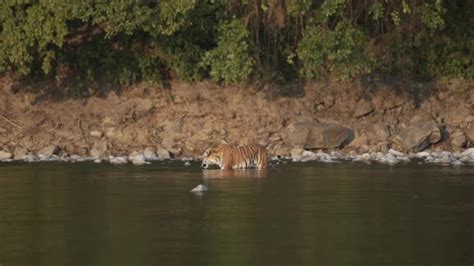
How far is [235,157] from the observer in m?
25.0

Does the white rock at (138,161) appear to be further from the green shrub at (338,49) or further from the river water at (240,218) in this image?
the green shrub at (338,49)

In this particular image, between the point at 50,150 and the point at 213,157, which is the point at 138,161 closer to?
the point at 213,157

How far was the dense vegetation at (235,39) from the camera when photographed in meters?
28.4

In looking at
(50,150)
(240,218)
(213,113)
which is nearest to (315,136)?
(213,113)

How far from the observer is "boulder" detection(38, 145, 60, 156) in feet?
93.0

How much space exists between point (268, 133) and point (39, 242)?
16608 mm

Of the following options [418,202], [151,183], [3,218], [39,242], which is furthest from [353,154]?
[39,242]

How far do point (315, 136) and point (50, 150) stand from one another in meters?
6.20

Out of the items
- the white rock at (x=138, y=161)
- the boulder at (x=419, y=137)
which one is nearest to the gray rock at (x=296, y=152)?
the boulder at (x=419, y=137)

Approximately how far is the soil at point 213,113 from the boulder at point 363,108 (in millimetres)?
25

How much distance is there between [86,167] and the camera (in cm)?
2481

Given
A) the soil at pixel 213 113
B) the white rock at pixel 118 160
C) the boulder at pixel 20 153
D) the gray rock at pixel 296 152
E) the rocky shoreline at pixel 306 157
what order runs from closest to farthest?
1. the rocky shoreline at pixel 306 157
2. the white rock at pixel 118 160
3. the boulder at pixel 20 153
4. the gray rock at pixel 296 152
5. the soil at pixel 213 113

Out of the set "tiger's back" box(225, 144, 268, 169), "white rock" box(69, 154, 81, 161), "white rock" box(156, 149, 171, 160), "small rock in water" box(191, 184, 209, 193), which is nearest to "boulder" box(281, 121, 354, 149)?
"white rock" box(156, 149, 171, 160)

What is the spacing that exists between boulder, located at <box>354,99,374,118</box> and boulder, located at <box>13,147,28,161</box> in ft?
26.8
